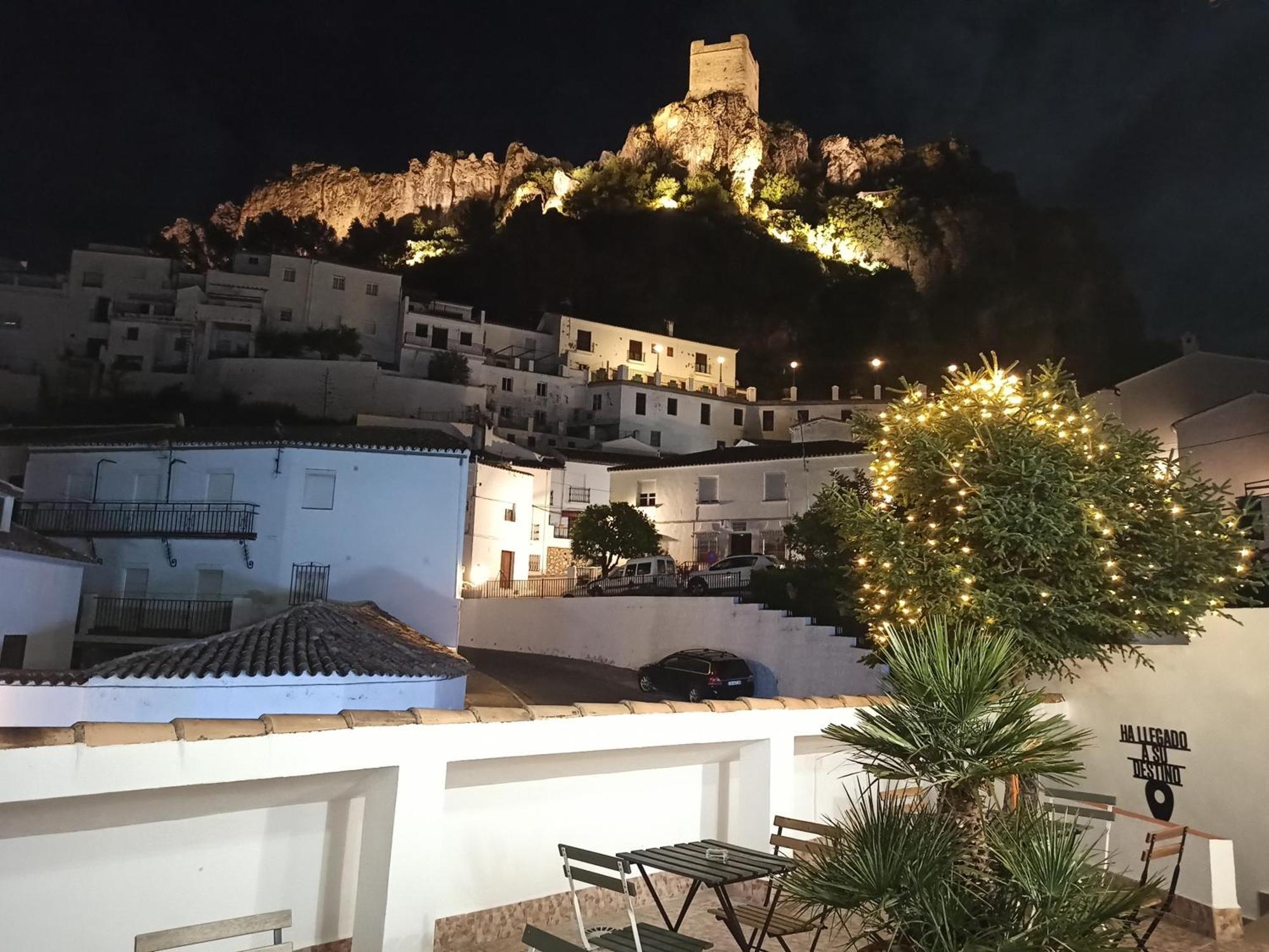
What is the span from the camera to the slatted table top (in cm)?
438

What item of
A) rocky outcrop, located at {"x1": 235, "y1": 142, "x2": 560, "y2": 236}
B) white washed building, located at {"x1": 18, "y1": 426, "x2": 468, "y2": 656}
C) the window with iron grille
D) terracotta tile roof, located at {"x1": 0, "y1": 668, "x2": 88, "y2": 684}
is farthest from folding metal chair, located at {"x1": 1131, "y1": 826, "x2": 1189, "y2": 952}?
rocky outcrop, located at {"x1": 235, "y1": 142, "x2": 560, "y2": 236}

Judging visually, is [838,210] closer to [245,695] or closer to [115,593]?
[115,593]

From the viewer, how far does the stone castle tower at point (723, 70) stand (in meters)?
83.4

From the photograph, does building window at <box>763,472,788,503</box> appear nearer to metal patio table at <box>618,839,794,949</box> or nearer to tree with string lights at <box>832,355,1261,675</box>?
tree with string lights at <box>832,355,1261,675</box>

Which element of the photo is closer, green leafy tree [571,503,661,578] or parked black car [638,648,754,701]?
parked black car [638,648,754,701]

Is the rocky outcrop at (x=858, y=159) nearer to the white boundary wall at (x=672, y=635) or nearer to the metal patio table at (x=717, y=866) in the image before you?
the white boundary wall at (x=672, y=635)

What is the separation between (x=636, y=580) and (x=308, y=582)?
9883mm

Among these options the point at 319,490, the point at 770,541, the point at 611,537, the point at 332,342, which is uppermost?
the point at 332,342

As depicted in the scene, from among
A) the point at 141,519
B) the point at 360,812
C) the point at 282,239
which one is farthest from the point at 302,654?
the point at 282,239

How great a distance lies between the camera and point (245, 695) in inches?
526

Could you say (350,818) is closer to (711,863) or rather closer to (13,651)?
(711,863)

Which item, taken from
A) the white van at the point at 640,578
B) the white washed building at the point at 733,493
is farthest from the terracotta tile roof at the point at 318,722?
the white washed building at the point at 733,493

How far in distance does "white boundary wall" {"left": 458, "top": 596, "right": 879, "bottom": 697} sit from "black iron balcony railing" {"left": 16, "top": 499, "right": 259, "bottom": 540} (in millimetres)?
8827

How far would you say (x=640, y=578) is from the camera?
2692 centimetres
